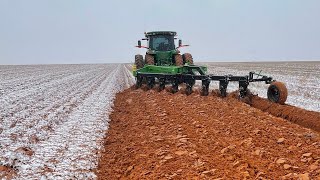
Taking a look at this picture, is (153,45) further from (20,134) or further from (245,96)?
(20,134)

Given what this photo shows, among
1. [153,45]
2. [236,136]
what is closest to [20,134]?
[236,136]

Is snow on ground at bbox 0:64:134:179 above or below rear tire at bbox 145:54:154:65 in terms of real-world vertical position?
below

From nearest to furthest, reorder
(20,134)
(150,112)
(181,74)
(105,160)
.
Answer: (105,160), (20,134), (150,112), (181,74)

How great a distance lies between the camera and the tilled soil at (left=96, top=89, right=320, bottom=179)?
5.09 meters

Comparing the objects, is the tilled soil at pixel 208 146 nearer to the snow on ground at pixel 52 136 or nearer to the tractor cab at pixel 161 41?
the snow on ground at pixel 52 136

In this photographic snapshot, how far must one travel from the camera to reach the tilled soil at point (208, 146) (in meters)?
5.09

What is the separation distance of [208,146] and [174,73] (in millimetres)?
8408

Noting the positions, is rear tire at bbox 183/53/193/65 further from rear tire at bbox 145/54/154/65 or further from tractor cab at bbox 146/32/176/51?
rear tire at bbox 145/54/154/65

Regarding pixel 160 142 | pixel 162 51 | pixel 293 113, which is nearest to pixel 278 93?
pixel 293 113

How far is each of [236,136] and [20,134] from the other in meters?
4.51

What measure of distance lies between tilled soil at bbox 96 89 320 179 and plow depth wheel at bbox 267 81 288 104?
172 cm

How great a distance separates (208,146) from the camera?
6.41 meters

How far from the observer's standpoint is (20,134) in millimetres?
8125

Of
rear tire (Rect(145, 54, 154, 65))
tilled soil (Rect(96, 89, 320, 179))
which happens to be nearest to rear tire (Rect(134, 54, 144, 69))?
rear tire (Rect(145, 54, 154, 65))
